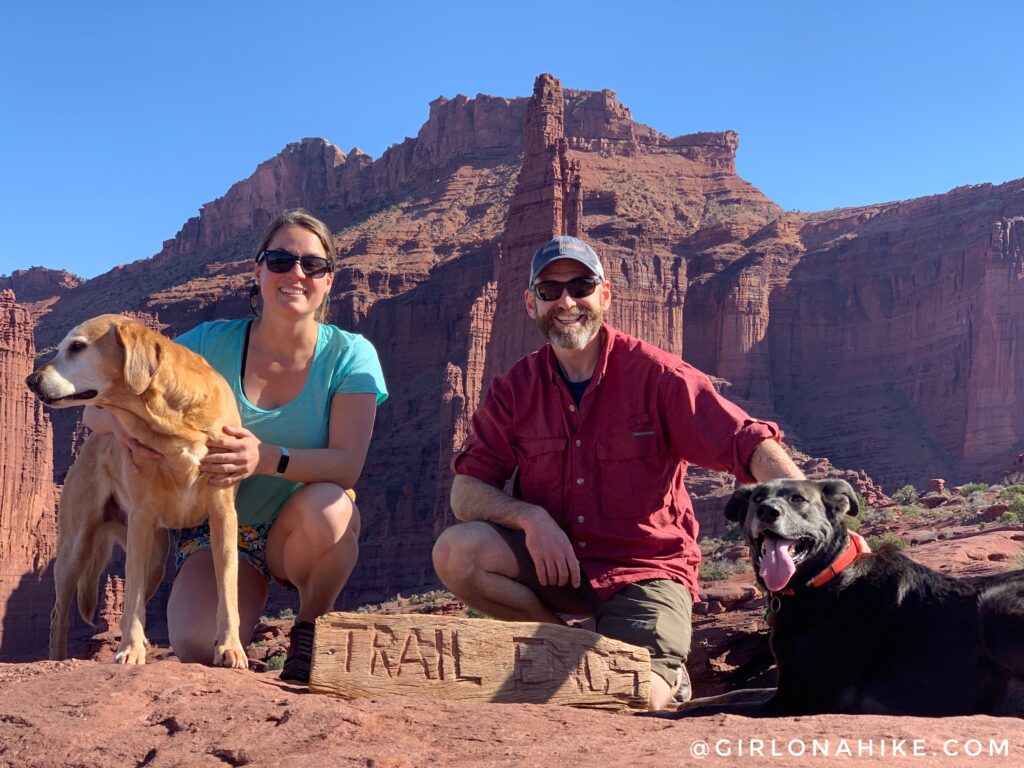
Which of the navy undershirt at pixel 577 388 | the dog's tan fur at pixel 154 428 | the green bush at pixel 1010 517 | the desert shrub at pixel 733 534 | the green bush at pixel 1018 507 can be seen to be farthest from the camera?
the desert shrub at pixel 733 534

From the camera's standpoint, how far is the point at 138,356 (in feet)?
18.9

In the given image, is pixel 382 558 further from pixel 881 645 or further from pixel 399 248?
pixel 881 645

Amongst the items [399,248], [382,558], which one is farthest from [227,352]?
[399,248]

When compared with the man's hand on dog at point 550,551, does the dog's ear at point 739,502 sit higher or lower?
higher

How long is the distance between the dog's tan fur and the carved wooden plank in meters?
0.79

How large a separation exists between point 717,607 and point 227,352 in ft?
33.4

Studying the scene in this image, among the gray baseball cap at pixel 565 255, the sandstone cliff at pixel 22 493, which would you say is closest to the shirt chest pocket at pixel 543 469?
the gray baseball cap at pixel 565 255

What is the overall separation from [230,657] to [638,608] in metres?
2.35

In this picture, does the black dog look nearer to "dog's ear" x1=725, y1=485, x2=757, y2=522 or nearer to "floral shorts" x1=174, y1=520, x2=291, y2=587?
"dog's ear" x1=725, y1=485, x2=757, y2=522

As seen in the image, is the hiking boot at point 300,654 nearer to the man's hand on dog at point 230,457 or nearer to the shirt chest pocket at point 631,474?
the man's hand on dog at point 230,457

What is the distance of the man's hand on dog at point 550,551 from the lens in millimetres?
6211

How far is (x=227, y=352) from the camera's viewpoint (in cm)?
715

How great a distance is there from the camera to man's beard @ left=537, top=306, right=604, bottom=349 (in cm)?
661

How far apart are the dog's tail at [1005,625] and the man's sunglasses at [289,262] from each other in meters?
4.41
